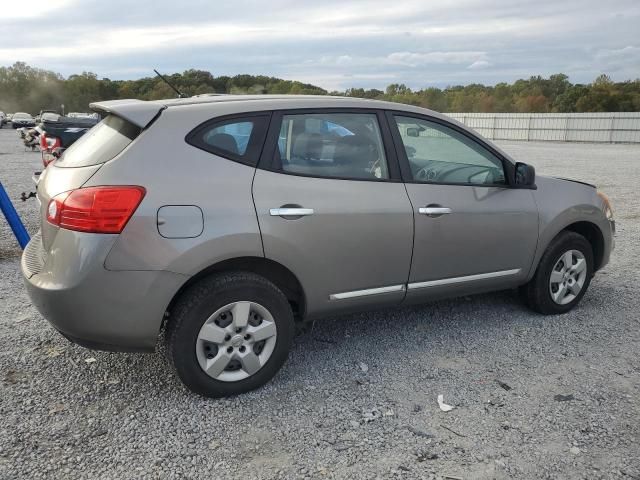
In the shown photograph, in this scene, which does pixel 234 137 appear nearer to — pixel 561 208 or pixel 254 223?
pixel 254 223

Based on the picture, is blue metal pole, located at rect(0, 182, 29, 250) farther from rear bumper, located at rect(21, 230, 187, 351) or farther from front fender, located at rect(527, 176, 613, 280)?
front fender, located at rect(527, 176, 613, 280)

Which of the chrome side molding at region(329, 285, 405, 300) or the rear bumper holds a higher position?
the rear bumper

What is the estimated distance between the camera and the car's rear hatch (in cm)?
324

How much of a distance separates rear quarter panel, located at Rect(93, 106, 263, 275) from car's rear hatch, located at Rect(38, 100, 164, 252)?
80 mm

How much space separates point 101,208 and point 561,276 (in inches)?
145

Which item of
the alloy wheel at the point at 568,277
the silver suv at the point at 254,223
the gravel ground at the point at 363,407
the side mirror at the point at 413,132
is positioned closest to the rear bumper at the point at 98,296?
the silver suv at the point at 254,223

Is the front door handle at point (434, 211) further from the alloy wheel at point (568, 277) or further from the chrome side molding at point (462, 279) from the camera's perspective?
the alloy wheel at point (568, 277)

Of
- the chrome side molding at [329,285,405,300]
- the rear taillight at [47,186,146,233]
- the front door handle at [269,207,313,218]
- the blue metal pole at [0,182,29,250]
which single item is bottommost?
the chrome side molding at [329,285,405,300]

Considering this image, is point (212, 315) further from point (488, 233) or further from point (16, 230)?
point (16, 230)

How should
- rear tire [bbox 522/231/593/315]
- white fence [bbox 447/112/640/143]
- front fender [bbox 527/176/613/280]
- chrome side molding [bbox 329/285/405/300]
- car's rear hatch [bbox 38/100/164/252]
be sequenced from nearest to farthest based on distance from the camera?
car's rear hatch [bbox 38/100/164/252]
chrome side molding [bbox 329/285/405/300]
front fender [bbox 527/176/613/280]
rear tire [bbox 522/231/593/315]
white fence [bbox 447/112/640/143]

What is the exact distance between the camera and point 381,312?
196 inches

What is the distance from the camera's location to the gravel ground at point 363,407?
287 cm

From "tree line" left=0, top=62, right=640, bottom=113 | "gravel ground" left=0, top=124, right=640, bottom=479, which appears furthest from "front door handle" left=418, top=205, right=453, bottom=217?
"tree line" left=0, top=62, right=640, bottom=113

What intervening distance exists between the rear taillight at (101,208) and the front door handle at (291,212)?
745 millimetres
